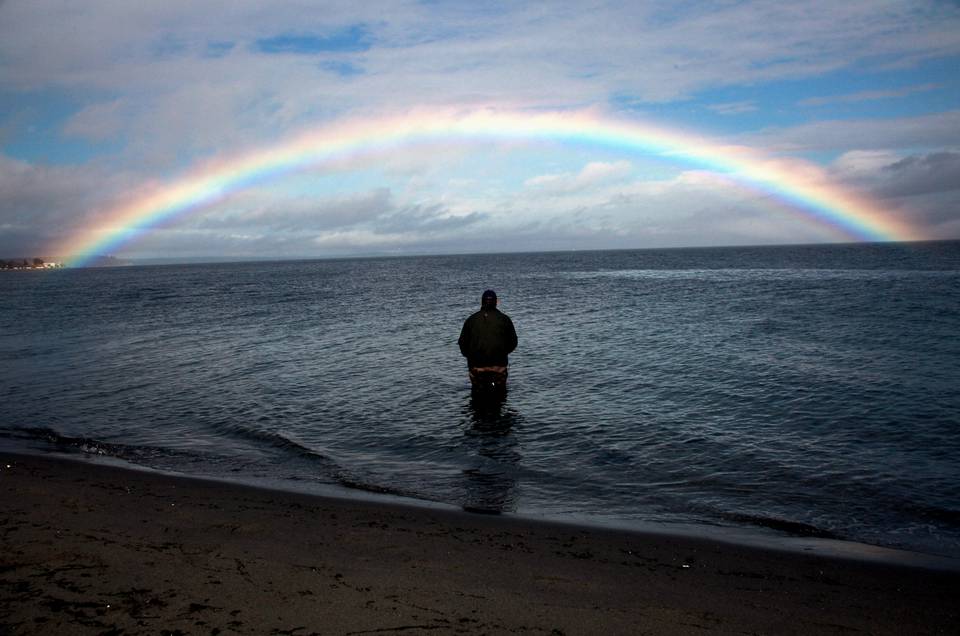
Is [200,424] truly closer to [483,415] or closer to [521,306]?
[483,415]

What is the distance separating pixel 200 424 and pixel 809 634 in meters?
14.1

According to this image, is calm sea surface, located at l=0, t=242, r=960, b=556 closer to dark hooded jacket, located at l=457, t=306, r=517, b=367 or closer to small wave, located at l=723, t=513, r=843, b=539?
small wave, located at l=723, t=513, r=843, b=539

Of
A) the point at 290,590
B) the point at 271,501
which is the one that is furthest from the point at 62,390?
the point at 290,590

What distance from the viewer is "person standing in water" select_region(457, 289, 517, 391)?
17.5m

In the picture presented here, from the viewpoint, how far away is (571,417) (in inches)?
623

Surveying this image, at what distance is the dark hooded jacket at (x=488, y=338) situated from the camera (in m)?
17.5

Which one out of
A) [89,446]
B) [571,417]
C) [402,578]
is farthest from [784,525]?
[89,446]

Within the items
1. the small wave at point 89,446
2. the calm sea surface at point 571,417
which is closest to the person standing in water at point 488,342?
the calm sea surface at point 571,417

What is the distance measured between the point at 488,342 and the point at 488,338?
11 cm

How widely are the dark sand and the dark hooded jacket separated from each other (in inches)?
341

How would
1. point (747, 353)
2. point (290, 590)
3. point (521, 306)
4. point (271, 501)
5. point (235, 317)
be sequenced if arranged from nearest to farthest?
point (290, 590), point (271, 501), point (747, 353), point (235, 317), point (521, 306)

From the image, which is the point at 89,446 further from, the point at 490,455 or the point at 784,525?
the point at 784,525

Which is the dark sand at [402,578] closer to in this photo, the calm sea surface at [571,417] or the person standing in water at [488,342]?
the calm sea surface at [571,417]

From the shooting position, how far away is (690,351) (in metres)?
26.5
